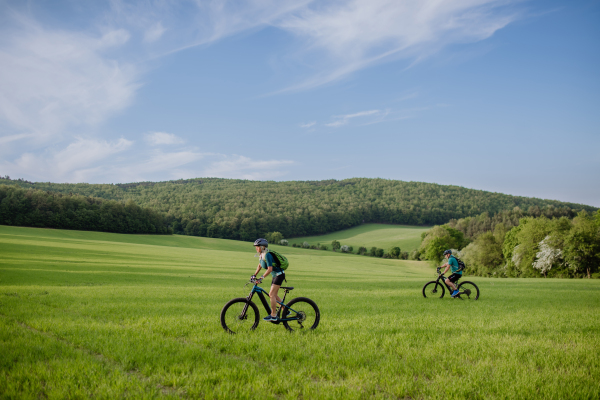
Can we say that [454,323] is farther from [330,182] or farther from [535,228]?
[330,182]

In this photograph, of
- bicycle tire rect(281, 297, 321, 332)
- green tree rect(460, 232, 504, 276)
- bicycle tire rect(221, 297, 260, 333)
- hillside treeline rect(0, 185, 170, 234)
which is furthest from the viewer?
hillside treeline rect(0, 185, 170, 234)

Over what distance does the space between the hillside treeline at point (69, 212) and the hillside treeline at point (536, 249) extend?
8203 cm

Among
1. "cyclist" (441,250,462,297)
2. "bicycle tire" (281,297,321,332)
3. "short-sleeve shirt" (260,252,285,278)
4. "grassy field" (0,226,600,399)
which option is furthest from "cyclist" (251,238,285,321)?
"cyclist" (441,250,462,297)

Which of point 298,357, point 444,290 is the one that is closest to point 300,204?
point 444,290

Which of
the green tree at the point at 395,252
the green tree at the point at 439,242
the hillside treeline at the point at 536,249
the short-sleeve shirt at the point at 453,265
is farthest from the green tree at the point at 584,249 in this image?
the green tree at the point at 395,252

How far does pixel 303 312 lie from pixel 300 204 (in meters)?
130

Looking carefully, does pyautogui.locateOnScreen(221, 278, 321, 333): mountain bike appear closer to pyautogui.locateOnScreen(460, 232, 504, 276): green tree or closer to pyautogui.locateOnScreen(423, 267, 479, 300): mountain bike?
pyautogui.locateOnScreen(423, 267, 479, 300): mountain bike

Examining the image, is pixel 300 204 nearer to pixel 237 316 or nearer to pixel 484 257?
pixel 484 257

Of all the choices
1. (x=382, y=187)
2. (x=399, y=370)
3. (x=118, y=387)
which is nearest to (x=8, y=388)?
(x=118, y=387)

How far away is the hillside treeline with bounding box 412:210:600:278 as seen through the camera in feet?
148

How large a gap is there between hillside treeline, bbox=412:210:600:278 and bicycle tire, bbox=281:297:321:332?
53.5m

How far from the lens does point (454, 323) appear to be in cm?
904

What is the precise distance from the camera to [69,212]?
8238cm

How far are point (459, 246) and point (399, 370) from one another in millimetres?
88571
